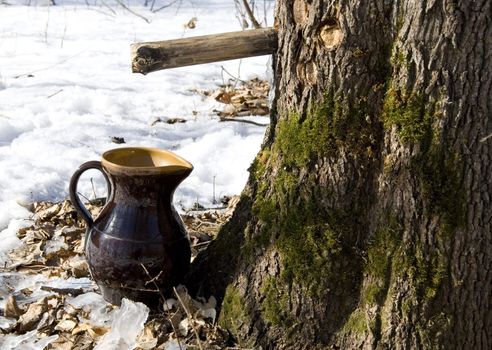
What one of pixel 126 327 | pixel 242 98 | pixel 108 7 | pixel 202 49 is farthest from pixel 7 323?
pixel 108 7

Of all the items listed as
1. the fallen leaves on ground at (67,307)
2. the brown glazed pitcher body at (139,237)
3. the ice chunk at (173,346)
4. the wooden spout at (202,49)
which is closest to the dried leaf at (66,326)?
the fallen leaves on ground at (67,307)

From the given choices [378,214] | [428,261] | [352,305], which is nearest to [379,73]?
[378,214]

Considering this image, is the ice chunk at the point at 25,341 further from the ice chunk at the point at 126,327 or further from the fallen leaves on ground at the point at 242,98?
the fallen leaves on ground at the point at 242,98

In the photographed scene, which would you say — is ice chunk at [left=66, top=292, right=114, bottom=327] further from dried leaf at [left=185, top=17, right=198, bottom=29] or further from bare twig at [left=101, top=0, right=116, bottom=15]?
bare twig at [left=101, top=0, right=116, bottom=15]

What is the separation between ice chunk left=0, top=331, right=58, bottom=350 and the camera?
2896 mm

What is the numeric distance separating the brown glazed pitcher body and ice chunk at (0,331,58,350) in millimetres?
302

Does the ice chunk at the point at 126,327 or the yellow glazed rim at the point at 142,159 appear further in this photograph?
the yellow glazed rim at the point at 142,159

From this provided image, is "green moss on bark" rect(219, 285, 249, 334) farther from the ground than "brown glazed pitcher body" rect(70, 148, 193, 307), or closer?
closer

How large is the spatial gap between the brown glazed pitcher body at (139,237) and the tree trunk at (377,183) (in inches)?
13.6

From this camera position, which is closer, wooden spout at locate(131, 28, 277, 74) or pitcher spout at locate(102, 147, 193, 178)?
wooden spout at locate(131, 28, 277, 74)

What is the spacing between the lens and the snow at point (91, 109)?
4.47 m

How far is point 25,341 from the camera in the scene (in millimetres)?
2934

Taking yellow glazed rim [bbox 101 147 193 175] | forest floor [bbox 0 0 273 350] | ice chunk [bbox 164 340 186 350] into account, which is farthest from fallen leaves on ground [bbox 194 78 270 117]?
ice chunk [bbox 164 340 186 350]

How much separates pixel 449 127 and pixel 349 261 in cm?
57
